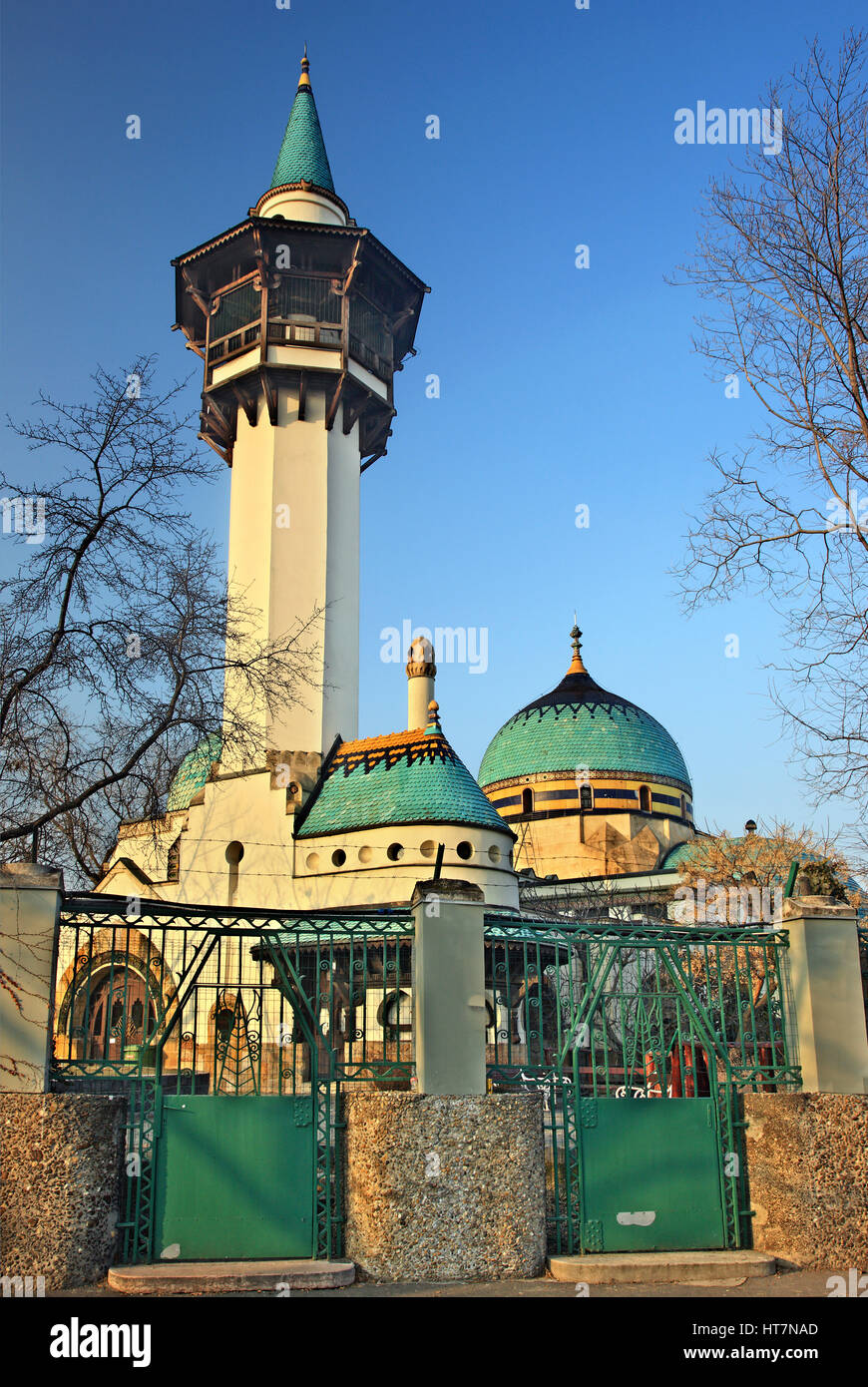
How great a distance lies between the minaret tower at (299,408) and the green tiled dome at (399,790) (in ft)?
6.40

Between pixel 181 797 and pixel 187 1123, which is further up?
pixel 181 797

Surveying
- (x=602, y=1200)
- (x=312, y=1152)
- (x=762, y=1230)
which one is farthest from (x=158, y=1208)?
(x=762, y=1230)

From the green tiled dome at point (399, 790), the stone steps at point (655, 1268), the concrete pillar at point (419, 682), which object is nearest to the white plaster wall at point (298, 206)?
the concrete pillar at point (419, 682)

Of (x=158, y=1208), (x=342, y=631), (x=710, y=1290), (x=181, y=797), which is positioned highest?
(x=342, y=631)

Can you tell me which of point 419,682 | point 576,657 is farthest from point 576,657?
point 419,682

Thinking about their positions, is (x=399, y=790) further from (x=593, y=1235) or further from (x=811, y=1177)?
(x=811, y=1177)

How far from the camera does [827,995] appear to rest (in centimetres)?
1096

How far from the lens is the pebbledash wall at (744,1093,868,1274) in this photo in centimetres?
1019

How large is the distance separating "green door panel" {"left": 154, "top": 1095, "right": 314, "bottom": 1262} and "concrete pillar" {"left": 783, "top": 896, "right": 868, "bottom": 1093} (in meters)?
4.53

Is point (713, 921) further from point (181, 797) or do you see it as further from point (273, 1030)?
point (181, 797)

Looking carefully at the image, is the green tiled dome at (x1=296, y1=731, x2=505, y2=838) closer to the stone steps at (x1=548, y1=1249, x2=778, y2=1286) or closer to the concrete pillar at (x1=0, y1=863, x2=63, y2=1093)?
the stone steps at (x1=548, y1=1249, x2=778, y2=1286)

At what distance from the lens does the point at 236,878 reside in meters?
32.9
